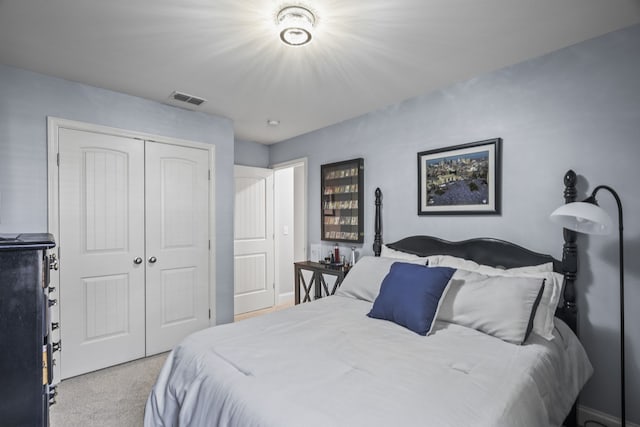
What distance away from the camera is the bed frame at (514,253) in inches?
80.2

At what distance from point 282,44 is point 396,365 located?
1.97 metres

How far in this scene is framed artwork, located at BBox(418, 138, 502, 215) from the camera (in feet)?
8.05

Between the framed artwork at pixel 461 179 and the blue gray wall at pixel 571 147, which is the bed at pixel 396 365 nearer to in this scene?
the blue gray wall at pixel 571 147

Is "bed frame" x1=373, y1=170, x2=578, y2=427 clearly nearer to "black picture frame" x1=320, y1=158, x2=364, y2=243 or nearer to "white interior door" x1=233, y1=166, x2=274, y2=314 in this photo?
"black picture frame" x1=320, y1=158, x2=364, y2=243

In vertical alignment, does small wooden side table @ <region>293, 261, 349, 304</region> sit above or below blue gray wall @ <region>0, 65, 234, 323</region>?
below

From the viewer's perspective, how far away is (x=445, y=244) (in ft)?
8.80

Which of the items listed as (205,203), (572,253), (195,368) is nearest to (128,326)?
(205,203)

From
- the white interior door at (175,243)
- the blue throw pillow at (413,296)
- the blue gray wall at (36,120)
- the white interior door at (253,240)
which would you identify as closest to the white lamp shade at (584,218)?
the blue throw pillow at (413,296)

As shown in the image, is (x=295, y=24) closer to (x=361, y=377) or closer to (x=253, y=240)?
(x=361, y=377)

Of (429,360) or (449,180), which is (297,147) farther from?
(429,360)

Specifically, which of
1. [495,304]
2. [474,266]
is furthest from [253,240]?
[495,304]

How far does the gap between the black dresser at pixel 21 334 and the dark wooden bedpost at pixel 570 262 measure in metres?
2.69

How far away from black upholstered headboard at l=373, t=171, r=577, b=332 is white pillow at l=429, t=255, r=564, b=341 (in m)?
0.07

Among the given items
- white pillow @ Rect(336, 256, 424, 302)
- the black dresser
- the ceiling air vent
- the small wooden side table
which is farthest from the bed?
the ceiling air vent
